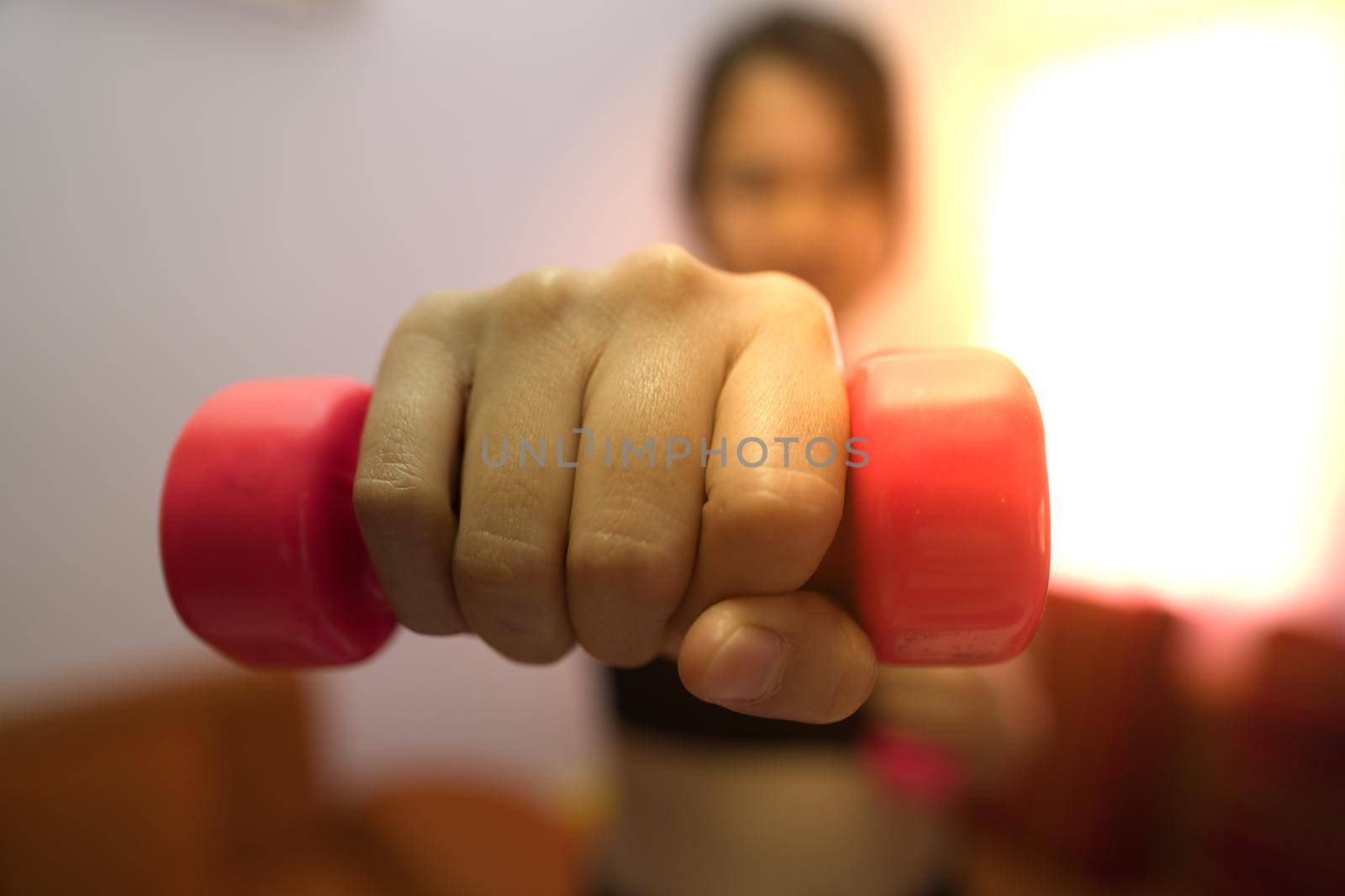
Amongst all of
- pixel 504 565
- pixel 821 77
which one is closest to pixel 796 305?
pixel 504 565

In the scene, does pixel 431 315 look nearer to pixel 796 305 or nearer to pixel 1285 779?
pixel 796 305

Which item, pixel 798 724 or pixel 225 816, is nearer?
pixel 798 724

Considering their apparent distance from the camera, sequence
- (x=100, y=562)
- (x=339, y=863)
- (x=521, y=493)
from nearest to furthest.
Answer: (x=521, y=493) → (x=100, y=562) → (x=339, y=863)

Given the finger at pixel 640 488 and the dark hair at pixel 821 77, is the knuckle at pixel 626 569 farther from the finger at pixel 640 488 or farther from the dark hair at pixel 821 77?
the dark hair at pixel 821 77

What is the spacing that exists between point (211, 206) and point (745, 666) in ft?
3.49

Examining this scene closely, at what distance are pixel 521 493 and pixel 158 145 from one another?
1026 millimetres

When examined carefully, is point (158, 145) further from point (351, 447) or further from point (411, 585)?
point (411, 585)

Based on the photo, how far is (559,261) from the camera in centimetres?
77

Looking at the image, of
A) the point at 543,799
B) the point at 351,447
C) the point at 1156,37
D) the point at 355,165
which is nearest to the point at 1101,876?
the point at 543,799

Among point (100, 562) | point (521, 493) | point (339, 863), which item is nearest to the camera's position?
point (521, 493)

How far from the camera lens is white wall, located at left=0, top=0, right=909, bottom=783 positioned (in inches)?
34.4

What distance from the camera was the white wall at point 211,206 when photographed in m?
0.87

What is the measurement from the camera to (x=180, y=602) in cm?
36

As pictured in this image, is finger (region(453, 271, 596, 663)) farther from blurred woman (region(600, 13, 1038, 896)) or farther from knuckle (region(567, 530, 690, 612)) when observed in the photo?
blurred woman (region(600, 13, 1038, 896))
